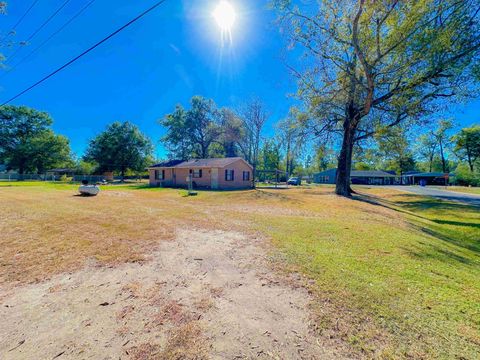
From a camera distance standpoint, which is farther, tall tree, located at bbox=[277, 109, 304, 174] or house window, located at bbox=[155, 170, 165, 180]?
house window, located at bbox=[155, 170, 165, 180]

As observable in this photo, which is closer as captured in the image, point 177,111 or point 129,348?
point 129,348

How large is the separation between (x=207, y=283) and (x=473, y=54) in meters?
13.7

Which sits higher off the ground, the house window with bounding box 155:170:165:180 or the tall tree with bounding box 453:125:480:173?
the tall tree with bounding box 453:125:480:173

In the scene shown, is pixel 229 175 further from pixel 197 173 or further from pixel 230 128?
pixel 230 128

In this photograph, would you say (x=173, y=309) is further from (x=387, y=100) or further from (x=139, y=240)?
(x=387, y=100)

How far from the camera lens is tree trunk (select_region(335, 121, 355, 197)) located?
17.0 m

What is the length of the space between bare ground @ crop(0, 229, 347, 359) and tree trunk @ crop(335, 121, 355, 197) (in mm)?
16188

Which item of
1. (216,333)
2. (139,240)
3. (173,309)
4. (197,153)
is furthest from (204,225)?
(197,153)

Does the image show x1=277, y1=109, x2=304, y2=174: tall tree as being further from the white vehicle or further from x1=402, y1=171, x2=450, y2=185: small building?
x1=402, y1=171, x2=450, y2=185: small building

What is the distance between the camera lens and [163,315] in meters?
2.42

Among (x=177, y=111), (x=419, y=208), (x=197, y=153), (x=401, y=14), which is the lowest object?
(x=419, y=208)

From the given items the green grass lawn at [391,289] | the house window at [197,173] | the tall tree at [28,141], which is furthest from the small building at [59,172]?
the green grass lawn at [391,289]

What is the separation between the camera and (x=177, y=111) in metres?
37.1

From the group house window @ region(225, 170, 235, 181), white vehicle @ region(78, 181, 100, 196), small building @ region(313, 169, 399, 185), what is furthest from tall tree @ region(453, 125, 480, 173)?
white vehicle @ region(78, 181, 100, 196)
